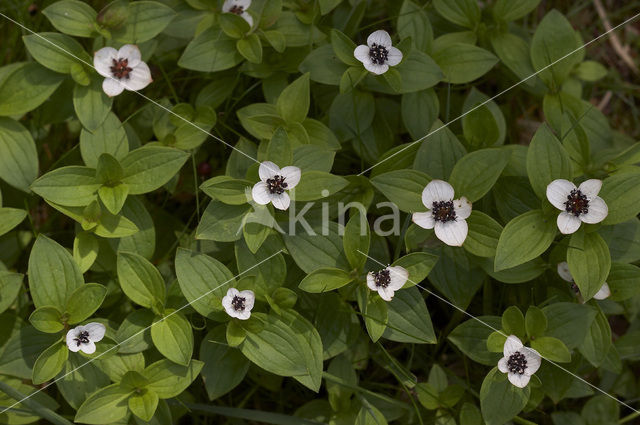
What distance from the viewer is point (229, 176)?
238 centimetres

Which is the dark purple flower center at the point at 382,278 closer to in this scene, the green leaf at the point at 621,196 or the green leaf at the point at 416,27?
the green leaf at the point at 621,196

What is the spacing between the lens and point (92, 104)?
2.53m

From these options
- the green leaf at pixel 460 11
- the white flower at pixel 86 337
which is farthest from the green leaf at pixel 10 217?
the green leaf at pixel 460 11

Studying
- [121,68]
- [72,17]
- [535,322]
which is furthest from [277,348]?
[72,17]

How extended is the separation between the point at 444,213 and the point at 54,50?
1724 millimetres

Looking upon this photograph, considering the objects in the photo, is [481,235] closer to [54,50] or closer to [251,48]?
[251,48]

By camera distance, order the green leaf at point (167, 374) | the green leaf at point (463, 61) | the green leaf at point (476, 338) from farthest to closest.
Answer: the green leaf at point (463, 61), the green leaf at point (476, 338), the green leaf at point (167, 374)

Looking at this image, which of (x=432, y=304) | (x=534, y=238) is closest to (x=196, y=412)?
(x=432, y=304)

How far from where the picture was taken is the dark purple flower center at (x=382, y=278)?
217cm

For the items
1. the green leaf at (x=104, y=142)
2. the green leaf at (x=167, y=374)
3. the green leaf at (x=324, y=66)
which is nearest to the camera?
the green leaf at (x=167, y=374)

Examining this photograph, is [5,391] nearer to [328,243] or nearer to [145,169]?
[145,169]

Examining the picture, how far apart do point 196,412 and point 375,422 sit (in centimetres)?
82

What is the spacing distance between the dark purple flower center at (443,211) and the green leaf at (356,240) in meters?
0.26

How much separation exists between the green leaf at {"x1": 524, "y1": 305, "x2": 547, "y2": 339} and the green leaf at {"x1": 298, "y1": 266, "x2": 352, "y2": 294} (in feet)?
2.24
